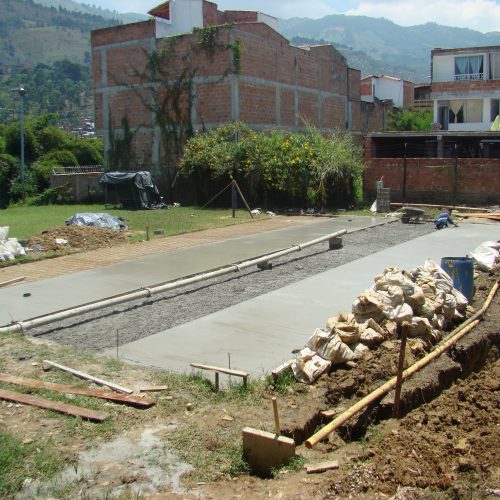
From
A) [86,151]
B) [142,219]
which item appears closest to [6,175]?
[86,151]

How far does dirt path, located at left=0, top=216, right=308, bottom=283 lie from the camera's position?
1232 centimetres

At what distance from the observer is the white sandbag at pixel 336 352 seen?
6219 mm

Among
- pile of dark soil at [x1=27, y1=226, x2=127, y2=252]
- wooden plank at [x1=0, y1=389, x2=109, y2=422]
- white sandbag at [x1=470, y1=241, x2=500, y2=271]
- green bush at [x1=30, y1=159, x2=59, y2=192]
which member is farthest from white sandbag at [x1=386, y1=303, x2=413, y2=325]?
green bush at [x1=30, y1=159, x2=59, y2=192]

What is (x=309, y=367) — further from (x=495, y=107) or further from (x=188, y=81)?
(x=495, y=107)

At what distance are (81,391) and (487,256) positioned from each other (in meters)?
8.02

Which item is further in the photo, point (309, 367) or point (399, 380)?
point (309, 367)

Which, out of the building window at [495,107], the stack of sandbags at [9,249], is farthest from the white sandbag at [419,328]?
the building window at [495,107]

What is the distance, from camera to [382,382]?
235 inches

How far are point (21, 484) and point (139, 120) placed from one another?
2950cm

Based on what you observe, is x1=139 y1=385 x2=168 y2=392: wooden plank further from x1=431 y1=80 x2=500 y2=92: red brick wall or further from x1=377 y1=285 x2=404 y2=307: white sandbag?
x1=431 y1=80 x2=500 y2=92: red brick wall

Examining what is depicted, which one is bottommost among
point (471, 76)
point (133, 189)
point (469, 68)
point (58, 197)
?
point (58, 197)

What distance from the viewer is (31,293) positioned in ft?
33.9

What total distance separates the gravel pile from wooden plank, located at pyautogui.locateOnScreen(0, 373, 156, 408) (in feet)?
4.25

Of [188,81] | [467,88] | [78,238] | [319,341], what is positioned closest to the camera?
[319,341]
